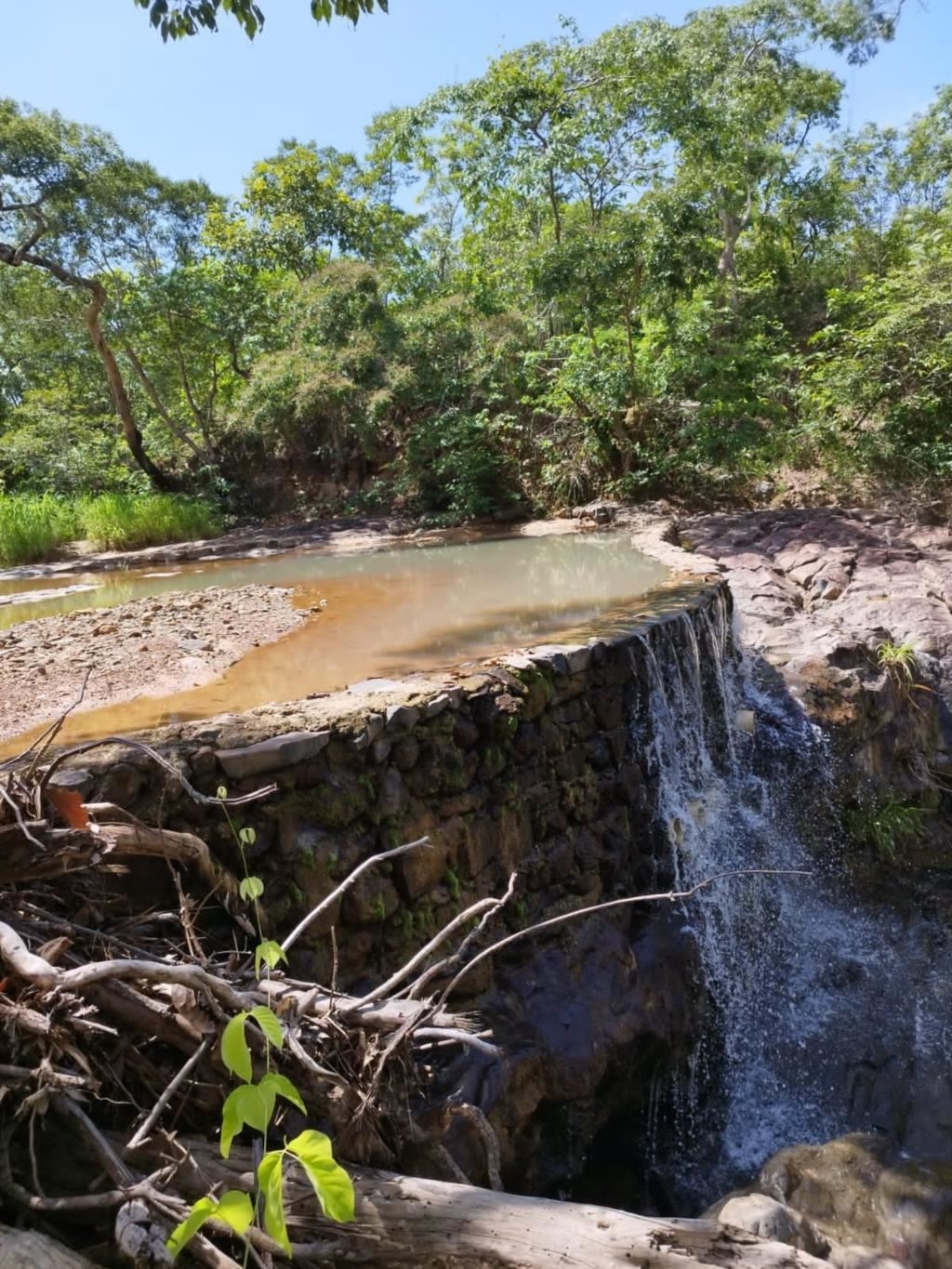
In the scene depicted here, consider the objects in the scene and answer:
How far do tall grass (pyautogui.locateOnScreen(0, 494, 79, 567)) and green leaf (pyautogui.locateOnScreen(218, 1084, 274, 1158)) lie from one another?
36.6ft

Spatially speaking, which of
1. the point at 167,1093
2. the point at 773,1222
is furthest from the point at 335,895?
the point at 773,1222

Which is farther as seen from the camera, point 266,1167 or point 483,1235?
point 483,1235

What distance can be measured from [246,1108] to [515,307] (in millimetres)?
13781

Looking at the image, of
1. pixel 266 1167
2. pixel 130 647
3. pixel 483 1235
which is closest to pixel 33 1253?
pixel 266 1167

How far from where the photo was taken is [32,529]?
36.7 feet

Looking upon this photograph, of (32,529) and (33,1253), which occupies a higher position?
(32,529)

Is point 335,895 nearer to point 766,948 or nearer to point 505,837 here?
point 505,837

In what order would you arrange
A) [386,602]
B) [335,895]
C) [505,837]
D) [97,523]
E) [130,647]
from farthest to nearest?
[97,523], [386,602], [130,647], [505,837], [335,895]

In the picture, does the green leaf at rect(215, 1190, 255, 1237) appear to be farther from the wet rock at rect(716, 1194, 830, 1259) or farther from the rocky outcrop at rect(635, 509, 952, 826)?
the rocky outcrop at rect(635, 509, 952, 826)

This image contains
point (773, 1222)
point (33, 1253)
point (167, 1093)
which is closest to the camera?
point (33, 1253)

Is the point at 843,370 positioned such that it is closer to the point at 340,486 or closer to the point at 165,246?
the point at 340,486

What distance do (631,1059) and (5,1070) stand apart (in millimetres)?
2962

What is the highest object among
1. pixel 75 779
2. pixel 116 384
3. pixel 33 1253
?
pixel 116 384

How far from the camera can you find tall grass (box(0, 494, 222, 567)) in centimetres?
1107
